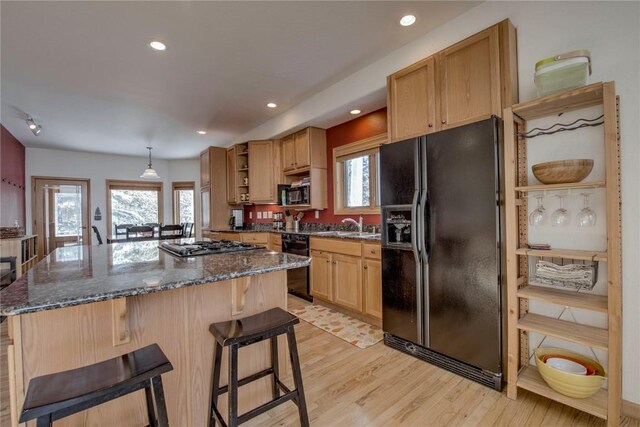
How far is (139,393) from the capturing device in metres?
1.37

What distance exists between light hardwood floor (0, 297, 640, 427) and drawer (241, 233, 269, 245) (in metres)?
2.27

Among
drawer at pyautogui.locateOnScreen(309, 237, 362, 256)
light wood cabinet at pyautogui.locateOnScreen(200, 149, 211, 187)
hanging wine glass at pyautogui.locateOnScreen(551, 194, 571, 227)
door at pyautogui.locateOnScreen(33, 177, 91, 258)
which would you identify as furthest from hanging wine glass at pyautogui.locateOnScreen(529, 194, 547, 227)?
door at pyautogui.locateOnScreen(33, 177, 91, 258)

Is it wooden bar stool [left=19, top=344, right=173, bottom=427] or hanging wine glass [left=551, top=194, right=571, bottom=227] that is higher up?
hanging wine glass [left=551, top=194, right=571, bottom=227]

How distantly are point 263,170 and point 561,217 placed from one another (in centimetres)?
398

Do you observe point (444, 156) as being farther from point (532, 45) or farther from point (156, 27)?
point (156, 27)

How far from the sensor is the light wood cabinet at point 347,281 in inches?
119

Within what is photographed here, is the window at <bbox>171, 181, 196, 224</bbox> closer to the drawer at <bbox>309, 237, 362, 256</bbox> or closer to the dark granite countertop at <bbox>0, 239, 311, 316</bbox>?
the drawer at <bbox>309, 237, 362, 256</bbox>

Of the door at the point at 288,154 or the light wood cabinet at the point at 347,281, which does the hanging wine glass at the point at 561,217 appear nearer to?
the light wood cabinet at the point at 347,281

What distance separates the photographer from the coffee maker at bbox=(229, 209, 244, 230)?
18.6 ft

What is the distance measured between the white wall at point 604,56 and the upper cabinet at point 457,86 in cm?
12

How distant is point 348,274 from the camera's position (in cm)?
314

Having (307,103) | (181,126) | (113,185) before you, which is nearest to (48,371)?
(307,103)

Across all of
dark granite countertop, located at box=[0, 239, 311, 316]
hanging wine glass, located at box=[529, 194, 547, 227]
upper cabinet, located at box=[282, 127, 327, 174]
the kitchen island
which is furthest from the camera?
upper cabinet, located at box=[282, 127, 327, 174]

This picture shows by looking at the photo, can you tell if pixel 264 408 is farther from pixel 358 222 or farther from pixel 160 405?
pixel 358 222
